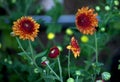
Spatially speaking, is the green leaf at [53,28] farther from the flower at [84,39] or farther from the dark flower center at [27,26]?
the dark flower center at [27,26]

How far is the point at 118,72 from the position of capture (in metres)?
1.39

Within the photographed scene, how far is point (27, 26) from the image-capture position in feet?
2.71

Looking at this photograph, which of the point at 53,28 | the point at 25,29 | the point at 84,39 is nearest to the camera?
the point at 25,29

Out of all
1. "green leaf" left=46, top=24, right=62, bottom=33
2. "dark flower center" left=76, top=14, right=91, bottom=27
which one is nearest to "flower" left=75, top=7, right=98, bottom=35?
"dark flower center" left=76, top=14, right=91, bottom=27

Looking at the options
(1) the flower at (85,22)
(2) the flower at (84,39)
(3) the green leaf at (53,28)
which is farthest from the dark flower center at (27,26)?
(3) the green leaf at (53,28)

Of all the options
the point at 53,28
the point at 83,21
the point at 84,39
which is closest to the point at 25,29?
the point at 83,21

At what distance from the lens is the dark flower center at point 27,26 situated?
822 millimetres

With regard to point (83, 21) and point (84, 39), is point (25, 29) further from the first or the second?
point (84, 39)

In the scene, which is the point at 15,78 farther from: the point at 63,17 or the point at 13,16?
the point at 63,17

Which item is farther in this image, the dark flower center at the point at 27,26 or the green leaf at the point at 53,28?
the green leaf at the point at 53,28

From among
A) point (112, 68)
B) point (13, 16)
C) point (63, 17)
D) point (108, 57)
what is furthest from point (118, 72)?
point (13, 16)

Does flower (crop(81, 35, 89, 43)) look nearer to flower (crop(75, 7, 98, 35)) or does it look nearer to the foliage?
the foliage

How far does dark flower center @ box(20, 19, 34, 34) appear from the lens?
822 millimetres

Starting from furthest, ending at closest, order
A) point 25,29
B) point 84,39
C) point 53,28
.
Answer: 1. point 53,28
2. point 84,39
3. point 25,29
